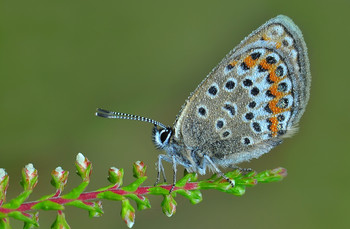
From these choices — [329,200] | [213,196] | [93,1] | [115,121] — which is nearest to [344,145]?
[329,200]

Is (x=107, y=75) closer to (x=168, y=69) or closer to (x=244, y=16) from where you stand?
(x=168, y=69)

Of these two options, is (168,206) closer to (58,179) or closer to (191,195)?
(191,195)

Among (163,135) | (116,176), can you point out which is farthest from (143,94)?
(116,176)

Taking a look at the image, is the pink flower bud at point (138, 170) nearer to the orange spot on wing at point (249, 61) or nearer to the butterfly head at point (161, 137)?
the butterfly head at point (161, 137)

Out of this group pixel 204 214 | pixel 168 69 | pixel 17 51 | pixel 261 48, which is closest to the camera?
pixel 261 48

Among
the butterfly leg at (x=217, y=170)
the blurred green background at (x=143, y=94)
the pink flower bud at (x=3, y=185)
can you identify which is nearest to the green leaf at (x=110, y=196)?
the pink flower bud at (x=3, y=185)

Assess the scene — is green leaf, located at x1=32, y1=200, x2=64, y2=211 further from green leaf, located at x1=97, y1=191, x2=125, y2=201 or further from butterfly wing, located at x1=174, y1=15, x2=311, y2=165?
butterfly wing, located at x1=174, y1=15, x2=311, y2=165
